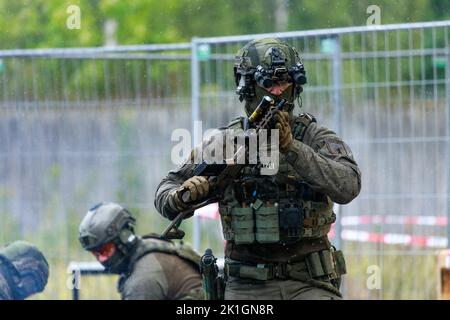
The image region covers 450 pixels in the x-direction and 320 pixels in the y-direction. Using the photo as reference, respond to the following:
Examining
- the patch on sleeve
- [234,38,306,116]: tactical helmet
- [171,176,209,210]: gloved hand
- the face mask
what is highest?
[234,38,306,116]: tactical helmet

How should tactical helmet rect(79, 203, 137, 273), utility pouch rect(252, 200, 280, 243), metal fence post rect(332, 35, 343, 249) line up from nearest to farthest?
1. utility pouch rect(252, 200, 280, 243)
2. tactical helmet rect(79, 203, 137, 273)
3. metal fence post rect(332, 35, 343, 249)

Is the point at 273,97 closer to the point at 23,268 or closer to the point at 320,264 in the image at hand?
the point at 320,264

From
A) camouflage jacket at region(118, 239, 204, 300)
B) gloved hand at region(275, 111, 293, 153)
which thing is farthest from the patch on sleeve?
camouflage jacket at region(118, 239, 204, 300)

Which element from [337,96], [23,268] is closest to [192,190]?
[23,268]

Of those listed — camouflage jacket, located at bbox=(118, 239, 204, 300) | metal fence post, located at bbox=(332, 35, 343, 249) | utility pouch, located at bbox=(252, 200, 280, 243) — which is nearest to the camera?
utility pouch, located at bbox=(252, 200, 280, 243)

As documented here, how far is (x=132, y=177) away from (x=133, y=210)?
0.99 feet

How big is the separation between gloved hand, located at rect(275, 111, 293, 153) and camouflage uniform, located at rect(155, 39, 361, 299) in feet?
0.80

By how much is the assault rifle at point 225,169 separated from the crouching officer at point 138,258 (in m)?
2.20

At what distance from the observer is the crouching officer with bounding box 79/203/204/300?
920 cm

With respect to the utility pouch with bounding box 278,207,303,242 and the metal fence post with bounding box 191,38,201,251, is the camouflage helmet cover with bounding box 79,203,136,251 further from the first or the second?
the utility pouch with bounding box 278,207,303,242

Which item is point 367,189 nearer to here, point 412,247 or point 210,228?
point 412,247

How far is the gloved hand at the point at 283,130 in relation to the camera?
21.5 ft

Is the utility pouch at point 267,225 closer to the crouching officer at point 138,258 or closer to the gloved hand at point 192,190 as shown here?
the gloved hand at point 192,190

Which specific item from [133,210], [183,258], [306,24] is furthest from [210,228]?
[306,24]
